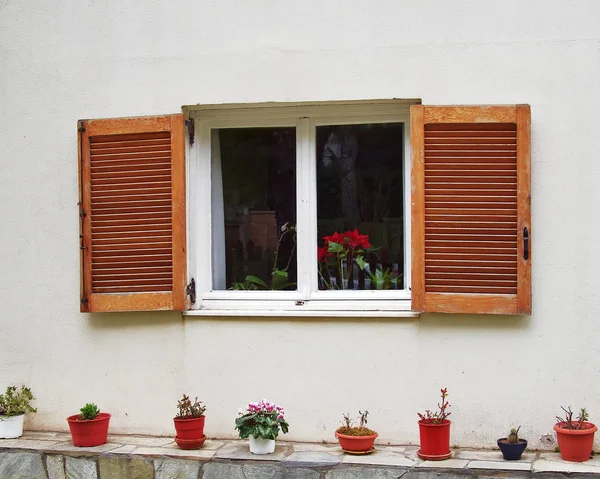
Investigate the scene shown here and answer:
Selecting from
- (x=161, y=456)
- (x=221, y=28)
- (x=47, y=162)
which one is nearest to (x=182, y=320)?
(x=161, y=456)

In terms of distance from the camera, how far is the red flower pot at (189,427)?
17.5 feet

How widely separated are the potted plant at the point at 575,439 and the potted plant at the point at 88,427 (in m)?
2.65

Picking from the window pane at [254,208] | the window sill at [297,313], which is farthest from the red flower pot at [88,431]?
the window pane at [254,208]

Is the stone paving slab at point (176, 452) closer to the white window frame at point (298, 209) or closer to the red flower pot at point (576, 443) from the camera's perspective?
the white window frame at point (298, 209)

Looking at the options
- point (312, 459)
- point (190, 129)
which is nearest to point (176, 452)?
point (312, 459)

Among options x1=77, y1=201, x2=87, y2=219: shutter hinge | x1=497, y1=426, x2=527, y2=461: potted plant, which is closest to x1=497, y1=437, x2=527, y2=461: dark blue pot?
x1=497, y1=426, x2=527, y2=461: potted plant

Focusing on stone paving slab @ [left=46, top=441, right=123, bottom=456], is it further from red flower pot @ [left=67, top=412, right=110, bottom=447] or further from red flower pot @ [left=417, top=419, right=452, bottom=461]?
red flower pot @ [left=417, top=419, right=452, bottom=461]

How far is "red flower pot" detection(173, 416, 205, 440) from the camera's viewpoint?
5.33 metres

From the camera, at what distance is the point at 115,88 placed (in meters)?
5.77

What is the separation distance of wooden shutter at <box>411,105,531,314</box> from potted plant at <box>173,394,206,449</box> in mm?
1434

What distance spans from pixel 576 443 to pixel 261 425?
5.67 ft

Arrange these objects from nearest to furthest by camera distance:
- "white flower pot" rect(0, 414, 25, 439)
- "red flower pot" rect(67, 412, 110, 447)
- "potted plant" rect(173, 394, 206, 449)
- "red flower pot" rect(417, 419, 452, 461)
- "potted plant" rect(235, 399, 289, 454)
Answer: "red flower pot" rect(417, 419, 452, 461)
"potted plant" rect(235, 399, 289, 454)
"potted plant" rect(173, 394, 206, 449)
"red flower pot" rect(67, 412, 110, 447)
"white flower pot" rect(0, 414, 25, 439)

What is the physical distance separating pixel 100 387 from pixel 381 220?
2.06 meters

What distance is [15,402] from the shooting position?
5770 mm
